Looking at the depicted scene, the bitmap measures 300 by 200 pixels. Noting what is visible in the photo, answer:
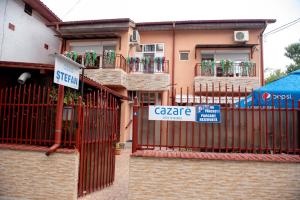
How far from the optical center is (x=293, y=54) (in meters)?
38.8

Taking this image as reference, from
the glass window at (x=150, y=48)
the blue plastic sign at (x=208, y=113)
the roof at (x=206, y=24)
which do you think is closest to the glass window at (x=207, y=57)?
the roof at (x=206, y=24)

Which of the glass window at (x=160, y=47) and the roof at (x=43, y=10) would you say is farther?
the glass window at (x=160, y=47)

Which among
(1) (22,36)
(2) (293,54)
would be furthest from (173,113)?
(2) (293,54)

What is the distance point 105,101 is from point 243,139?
3.43m

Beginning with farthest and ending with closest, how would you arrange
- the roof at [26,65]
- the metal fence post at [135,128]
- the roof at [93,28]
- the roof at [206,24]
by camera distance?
1. the roof at [206,24]
2. the roof at [93,28]
3. the roof at [26,65]
4. the metal fence post at [135,128]

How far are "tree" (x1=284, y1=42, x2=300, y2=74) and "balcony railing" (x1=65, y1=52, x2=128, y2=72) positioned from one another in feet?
104

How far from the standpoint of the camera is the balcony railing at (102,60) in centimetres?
1465

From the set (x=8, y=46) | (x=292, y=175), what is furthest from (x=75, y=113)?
(x=8, y=46)

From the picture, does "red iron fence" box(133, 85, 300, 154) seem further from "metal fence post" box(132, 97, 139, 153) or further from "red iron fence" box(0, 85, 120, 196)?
"red iron fence" box(0, 85, 120, 196)

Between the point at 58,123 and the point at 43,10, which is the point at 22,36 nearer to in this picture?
the point at 43,10

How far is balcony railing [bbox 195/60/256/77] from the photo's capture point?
15.0m

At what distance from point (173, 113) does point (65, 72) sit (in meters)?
2.44

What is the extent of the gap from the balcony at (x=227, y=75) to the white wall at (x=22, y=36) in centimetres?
945

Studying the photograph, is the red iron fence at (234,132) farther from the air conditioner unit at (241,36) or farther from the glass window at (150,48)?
the glass window at (150,48)
